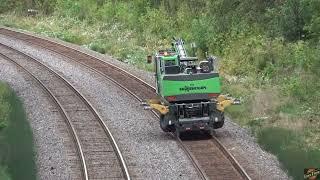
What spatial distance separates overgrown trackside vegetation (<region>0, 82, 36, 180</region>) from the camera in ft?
66.8

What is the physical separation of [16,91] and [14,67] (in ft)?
16.5

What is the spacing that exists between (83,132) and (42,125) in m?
2.30

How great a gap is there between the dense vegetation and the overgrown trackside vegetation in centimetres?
790

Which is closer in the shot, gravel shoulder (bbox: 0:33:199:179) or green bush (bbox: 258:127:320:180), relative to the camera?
gravel shoulder (bbox: 0:33:199:179)

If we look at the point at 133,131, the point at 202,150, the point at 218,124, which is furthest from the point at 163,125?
the point at 202,150

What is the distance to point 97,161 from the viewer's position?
20016 millimetres

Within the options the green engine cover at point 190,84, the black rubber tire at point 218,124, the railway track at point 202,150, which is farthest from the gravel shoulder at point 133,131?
the green engine cover at point 190,84

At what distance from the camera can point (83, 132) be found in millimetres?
23516

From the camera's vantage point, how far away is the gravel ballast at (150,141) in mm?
19094

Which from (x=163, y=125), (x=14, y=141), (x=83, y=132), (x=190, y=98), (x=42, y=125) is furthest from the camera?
(x=42, y=125)

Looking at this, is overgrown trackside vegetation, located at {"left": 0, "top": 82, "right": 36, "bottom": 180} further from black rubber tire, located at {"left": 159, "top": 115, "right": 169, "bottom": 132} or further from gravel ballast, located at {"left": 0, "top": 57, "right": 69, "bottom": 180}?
black rubber tire, located at {"left": 159, "top": 115, "right": 169, "bottom": 132}

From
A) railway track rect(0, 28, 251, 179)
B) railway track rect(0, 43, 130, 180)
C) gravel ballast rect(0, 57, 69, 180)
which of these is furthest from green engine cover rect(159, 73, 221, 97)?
gravel ballast rect(0, 57, 69, 180)

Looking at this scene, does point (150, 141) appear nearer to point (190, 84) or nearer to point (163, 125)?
point (163, 125)

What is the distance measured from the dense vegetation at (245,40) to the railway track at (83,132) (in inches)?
204
